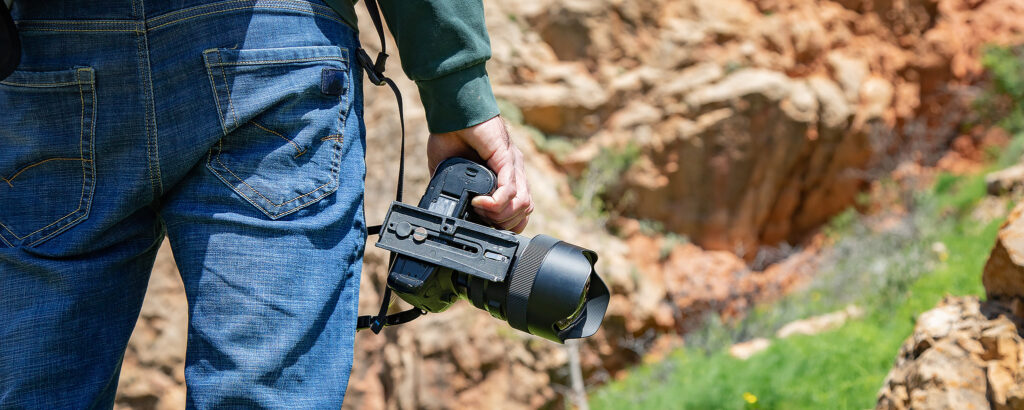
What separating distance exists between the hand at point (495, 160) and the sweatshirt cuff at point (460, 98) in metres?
0.02

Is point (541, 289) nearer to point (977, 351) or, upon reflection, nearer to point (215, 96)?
point (215, 96)

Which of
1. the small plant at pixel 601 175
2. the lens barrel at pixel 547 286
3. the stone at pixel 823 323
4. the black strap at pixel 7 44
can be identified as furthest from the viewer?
the small plant at pixel 601 175

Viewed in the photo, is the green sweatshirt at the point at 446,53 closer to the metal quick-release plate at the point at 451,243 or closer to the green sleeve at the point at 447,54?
the green sleeve at the point at 447,54

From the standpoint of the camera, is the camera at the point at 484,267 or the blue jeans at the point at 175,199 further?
the camera at the point at 484,267

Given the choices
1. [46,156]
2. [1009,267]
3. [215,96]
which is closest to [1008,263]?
[1009,267]

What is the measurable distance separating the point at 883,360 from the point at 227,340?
2.70 metres

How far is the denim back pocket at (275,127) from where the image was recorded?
107 centimetres

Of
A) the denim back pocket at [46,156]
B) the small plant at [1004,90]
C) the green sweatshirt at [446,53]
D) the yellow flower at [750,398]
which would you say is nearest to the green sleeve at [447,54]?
the green sweatshirt at [446,53]

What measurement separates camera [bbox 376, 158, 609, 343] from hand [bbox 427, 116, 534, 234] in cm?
5

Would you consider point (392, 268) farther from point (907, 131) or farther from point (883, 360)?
point (907, 131)

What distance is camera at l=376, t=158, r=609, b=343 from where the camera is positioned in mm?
1193

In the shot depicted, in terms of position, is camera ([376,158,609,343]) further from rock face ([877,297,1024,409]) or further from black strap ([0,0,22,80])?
rock face ([877,297,1024,409])

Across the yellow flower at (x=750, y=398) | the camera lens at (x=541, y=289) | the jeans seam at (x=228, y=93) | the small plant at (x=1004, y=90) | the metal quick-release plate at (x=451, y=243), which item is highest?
the jeans seam at (x=228, y=93)

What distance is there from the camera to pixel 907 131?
6387 mm
